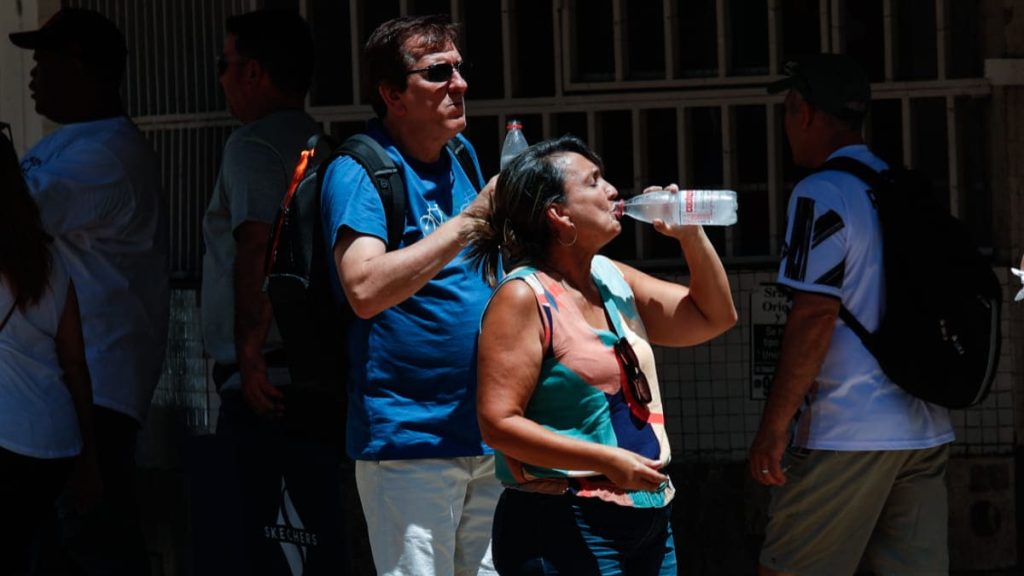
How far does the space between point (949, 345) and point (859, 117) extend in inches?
29.4

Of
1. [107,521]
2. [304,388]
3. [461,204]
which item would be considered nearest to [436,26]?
[461,204]

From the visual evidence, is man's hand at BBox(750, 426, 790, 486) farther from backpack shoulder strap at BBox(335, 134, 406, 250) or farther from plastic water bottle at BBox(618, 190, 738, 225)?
backpack shoulder strap at BBox(335, 134, 406, 250)

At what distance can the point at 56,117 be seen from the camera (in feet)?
19.6

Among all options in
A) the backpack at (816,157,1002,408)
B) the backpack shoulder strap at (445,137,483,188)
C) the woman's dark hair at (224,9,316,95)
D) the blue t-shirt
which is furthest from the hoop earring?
the woman's dark hair at (224,9,316,95)

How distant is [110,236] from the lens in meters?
5.84

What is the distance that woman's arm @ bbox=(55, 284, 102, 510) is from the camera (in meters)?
5.44

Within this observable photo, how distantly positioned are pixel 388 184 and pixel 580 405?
2.74 feet

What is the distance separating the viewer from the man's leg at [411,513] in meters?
4.43

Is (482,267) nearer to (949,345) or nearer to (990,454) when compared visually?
(949,345)

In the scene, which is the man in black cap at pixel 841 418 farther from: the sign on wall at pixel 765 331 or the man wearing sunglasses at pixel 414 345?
the sign on wall at pixel 765 331

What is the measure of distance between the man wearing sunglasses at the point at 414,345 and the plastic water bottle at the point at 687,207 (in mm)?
490

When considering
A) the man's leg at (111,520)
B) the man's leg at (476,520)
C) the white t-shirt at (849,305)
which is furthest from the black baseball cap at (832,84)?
the man's leg at (111,520)

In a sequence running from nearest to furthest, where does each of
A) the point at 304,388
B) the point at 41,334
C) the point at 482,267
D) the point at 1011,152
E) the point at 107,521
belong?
the point at 482,267 → the point at 304,388 → the point at 41,334 → the point at 107,521 → the point at 1011,152

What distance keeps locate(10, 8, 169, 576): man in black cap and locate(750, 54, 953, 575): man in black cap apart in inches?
84.8
